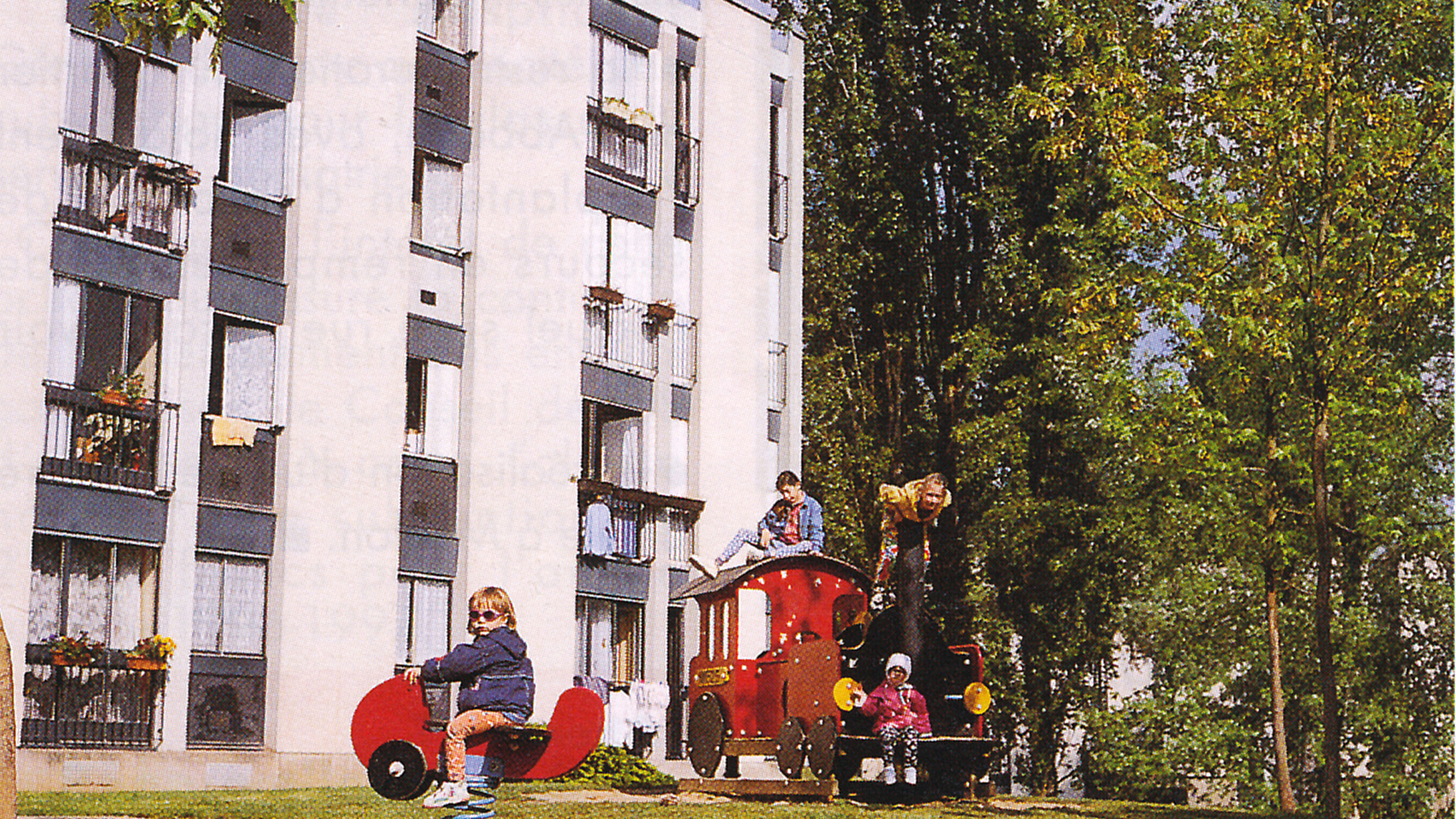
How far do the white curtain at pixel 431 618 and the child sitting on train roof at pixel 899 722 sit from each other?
6.88 m

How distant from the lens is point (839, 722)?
531 inches

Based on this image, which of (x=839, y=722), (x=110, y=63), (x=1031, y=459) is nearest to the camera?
(x=839, y=722)

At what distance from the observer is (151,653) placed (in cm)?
1661

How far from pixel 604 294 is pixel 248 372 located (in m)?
5.15

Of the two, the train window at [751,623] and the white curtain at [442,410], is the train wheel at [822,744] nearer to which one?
the train window at [751,623]

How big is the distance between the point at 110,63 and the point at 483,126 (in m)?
4.32

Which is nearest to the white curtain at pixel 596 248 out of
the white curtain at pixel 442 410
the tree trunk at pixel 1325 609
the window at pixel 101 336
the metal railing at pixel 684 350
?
the metal railing at pixel 684 350

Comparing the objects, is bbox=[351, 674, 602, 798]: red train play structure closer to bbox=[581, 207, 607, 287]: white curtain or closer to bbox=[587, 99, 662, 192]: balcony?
bbox=[581, 207, 607, 287]: white curtain

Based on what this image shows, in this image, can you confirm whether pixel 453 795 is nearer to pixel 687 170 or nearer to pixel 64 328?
pixel 64 328

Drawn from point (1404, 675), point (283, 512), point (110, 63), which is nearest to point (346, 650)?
point (283, 512)

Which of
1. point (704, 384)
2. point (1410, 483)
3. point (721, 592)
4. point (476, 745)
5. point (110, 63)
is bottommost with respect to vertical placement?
point (476, 745)

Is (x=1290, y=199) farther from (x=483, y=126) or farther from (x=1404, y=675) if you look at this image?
(x=1404, y=675)

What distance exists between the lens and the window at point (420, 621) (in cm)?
1891

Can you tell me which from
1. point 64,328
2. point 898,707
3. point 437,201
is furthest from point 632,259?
point 898,707
